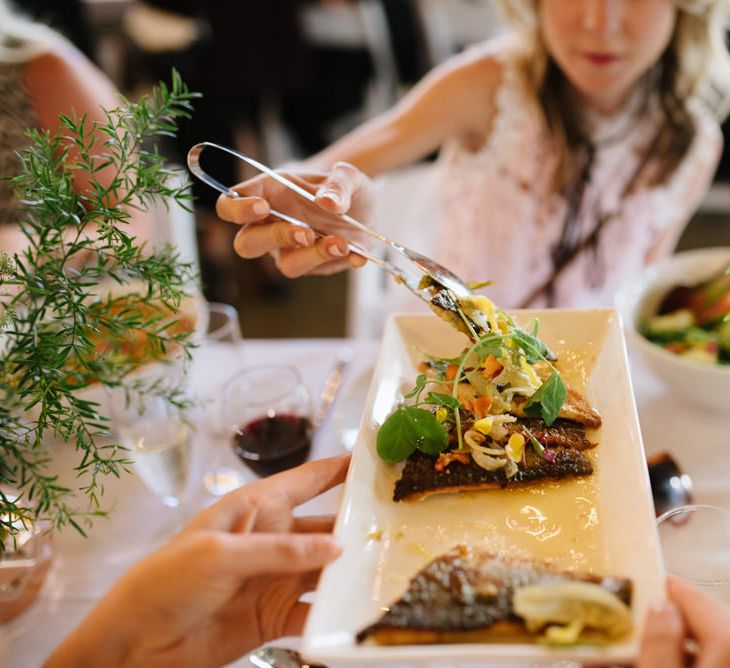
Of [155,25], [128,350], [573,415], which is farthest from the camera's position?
[155,25]

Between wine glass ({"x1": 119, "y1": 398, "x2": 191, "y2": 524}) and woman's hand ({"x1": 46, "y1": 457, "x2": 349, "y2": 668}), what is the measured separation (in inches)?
15.3

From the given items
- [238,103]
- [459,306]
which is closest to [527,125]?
→ [459,306]

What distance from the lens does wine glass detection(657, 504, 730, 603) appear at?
3.47ft

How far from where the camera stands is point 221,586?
0.82m

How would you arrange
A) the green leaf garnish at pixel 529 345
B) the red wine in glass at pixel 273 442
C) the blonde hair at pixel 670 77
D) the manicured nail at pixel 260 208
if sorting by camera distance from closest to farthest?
1. the green leaf garnish at pixel 529 345
2. the manicured nail at pixel 260 208
3. the red wine in glass at pixel 273 442
4. the blonde hair at pixel 670 77

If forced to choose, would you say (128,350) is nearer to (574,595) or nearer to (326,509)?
(326,509)

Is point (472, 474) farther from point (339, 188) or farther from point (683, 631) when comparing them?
point (339, 188)

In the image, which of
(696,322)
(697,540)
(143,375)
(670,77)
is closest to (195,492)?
(143,375)

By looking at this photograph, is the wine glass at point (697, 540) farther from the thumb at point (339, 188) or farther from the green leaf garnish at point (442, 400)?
the thumb at point (339, 188)

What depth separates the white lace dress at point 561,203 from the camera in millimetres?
2230

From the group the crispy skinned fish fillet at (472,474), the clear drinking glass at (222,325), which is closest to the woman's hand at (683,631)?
the crispy skinned fish fillet at (472,474)

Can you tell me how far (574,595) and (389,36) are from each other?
4.65 metres

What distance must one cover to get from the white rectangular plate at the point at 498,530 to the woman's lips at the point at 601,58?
3.61 ft

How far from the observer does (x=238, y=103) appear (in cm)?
432
